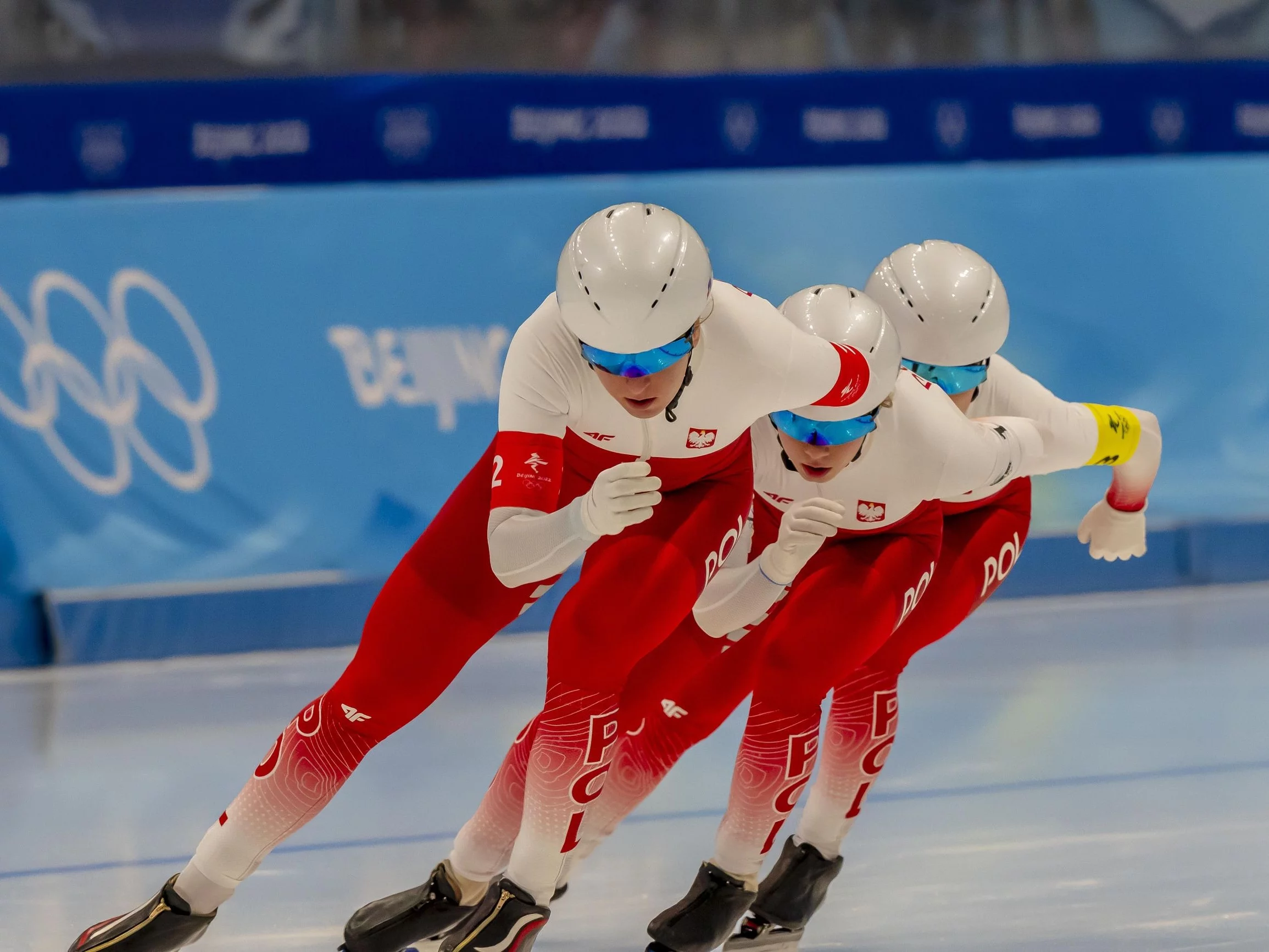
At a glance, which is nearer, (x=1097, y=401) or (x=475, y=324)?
(x=475, y=324)

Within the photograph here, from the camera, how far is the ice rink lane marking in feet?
14.0

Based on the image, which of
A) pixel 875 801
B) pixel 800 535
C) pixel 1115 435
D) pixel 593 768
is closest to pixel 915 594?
pixel 800 535

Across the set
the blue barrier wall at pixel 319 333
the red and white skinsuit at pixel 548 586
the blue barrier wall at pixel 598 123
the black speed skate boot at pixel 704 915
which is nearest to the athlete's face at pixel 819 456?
the red and white skinsuit at pixel 548 586

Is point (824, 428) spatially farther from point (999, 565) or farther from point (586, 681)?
point (999, 565)

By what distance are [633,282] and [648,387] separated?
23cm

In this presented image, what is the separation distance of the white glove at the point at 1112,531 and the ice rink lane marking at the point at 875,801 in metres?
1.05

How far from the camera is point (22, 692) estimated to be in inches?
244

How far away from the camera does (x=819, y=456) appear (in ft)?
11.2

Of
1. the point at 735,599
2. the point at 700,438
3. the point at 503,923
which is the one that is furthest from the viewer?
the point at 735,599

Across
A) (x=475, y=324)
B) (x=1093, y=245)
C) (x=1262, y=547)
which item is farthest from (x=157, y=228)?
(x=1262, y=547)

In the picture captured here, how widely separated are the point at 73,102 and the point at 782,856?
492cm

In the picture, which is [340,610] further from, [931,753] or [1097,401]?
[1097,401]

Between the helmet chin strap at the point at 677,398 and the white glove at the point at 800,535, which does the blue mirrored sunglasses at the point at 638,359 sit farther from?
the white glove at the point at 800,535

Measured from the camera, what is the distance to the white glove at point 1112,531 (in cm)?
406
